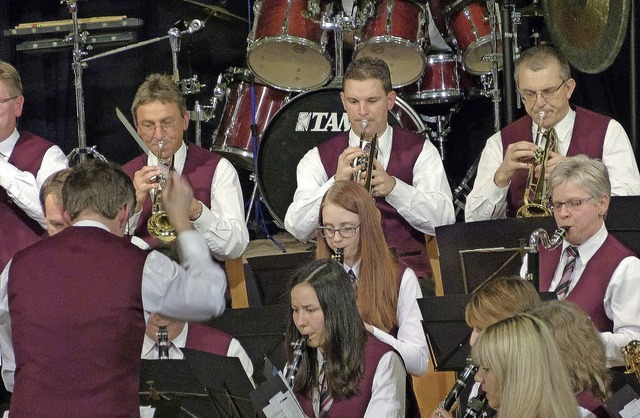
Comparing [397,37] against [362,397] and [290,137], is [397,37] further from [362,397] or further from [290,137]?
[362,397]

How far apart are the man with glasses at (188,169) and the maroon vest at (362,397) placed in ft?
4.49

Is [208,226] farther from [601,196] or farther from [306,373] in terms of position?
[601,196]

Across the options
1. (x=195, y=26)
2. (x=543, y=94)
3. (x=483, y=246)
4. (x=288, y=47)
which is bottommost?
(x=483, y=246)

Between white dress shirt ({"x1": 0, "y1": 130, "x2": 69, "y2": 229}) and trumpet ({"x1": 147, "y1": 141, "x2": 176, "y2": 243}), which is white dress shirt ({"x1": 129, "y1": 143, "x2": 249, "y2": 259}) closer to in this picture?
trumpet ({"x1": 147, "y1": 141, "x2": 176, "y2": 243})

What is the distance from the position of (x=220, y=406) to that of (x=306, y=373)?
13.8 inches

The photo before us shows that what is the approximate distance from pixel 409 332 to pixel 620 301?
0.77 metres

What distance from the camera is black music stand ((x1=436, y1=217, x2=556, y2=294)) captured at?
172 inches

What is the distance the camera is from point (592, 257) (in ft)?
14.1

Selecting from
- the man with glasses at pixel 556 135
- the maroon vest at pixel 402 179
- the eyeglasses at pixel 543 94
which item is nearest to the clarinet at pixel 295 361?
the maroon vest at pixel 402 179

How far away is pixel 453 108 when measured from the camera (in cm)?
736

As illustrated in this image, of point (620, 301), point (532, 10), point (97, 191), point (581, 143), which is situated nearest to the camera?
point (97, 191)

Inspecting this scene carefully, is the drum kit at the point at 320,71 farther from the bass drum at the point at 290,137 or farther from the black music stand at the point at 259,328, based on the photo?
the black music stand at the point at 259,328

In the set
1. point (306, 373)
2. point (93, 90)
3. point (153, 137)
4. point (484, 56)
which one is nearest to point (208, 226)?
point (153, 137)

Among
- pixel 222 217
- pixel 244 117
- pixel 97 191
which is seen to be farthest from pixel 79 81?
pixel 97 191
